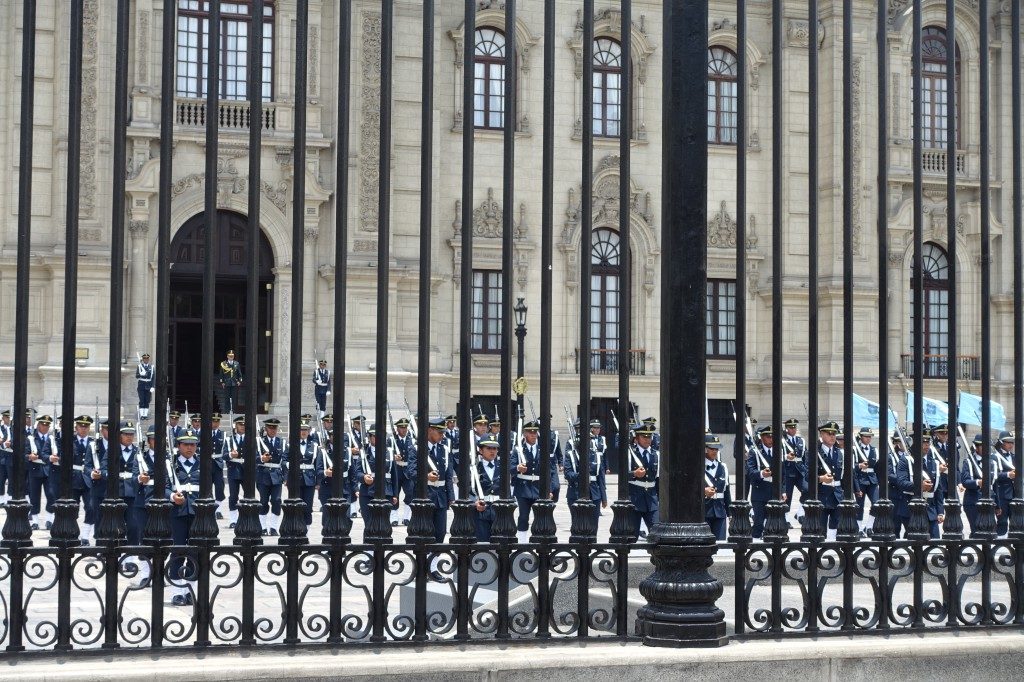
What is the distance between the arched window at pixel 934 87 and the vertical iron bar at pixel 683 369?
31.1m

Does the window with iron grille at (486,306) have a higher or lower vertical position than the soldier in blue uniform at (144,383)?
higher

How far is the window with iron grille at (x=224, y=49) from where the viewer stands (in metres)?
31.6

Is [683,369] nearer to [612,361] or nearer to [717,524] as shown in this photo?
[717,524]

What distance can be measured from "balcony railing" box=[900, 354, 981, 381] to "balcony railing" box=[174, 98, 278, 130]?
16803mm

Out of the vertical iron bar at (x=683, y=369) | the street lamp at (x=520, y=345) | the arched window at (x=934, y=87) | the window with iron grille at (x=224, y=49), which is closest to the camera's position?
the vertical iron bar at (x=683, y=369)

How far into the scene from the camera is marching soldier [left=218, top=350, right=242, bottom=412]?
30.4 m

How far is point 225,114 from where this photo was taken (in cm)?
3197

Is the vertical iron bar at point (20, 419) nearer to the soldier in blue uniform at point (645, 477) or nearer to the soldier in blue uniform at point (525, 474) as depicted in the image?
the soldier in blue uniform at point (525, 474)

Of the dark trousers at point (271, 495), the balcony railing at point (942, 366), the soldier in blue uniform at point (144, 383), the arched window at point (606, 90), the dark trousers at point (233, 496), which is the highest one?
the arched window at point (606, 90)

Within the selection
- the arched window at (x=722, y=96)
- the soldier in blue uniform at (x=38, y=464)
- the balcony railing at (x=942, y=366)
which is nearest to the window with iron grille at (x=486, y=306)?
the arched window at (x=722, y=96)

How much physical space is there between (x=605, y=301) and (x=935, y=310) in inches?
352

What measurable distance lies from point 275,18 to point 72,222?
26.4m

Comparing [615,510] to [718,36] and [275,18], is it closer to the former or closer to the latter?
[275,18]

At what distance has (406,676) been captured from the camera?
6.09 metres
